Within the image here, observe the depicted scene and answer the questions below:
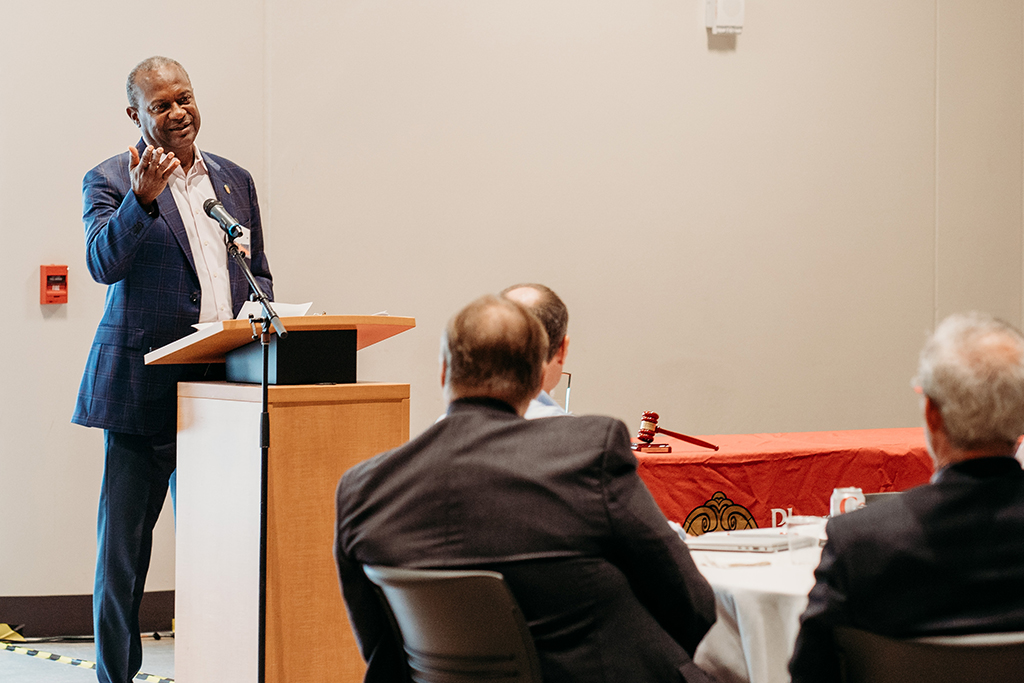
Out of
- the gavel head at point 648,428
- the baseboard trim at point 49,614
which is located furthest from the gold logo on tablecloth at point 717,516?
the baseboard trim at point 49,614

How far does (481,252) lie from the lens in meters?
4.84

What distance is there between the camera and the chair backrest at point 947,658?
126cm

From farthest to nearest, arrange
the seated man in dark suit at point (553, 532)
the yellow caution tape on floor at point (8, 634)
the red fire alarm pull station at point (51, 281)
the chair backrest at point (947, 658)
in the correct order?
the red fire alarm pull station at point (51, 281) → the yellow caution tape on floor at point (8, 634) → the seated man in dark suit at point (553, 532) → the chair backrest at point (947, 658)

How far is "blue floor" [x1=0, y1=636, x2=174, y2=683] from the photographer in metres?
3.64

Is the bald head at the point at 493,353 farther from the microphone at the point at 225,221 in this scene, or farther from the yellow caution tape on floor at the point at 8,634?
the yellow caution tape on floor at the point at 8,634

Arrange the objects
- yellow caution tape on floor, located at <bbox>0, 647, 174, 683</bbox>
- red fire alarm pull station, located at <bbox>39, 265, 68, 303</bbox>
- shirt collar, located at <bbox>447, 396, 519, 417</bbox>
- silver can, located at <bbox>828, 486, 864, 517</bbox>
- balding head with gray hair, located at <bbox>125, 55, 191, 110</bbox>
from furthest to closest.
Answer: red fire alarm pull station, located at <bbox>39, 265, 68, 303</bbox>
yellow caution tape on floor, located at <bbox>0, 647, 174, 683</bbox>
balding head with gray hair, located at <bbox>125, 55, 191, 110</bbox>
silver can, located at <bbox>828, 486, 864, 517</bbox>
shirt collar, located at <bbox>447, 396, 519, 417</bbox>

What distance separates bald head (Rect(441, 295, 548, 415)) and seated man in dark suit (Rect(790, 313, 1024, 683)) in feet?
1.83

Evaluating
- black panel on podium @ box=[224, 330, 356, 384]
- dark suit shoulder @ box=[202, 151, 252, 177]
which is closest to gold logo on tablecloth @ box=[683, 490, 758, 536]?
black panel on podium @ box=[224, 330, 356, 384]

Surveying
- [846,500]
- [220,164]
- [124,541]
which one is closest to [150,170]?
[220,164]

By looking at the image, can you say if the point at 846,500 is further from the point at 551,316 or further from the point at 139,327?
the point at 139,327

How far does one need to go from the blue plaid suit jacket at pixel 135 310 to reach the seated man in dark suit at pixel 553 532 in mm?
1554

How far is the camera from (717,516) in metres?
3.34

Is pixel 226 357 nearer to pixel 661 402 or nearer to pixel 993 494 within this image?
pixel 993 494

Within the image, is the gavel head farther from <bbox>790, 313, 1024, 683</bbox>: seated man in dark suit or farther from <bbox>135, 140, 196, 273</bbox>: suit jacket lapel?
<bbox>790, 313, 1024, 683</bbox>: seated man in dark suit
